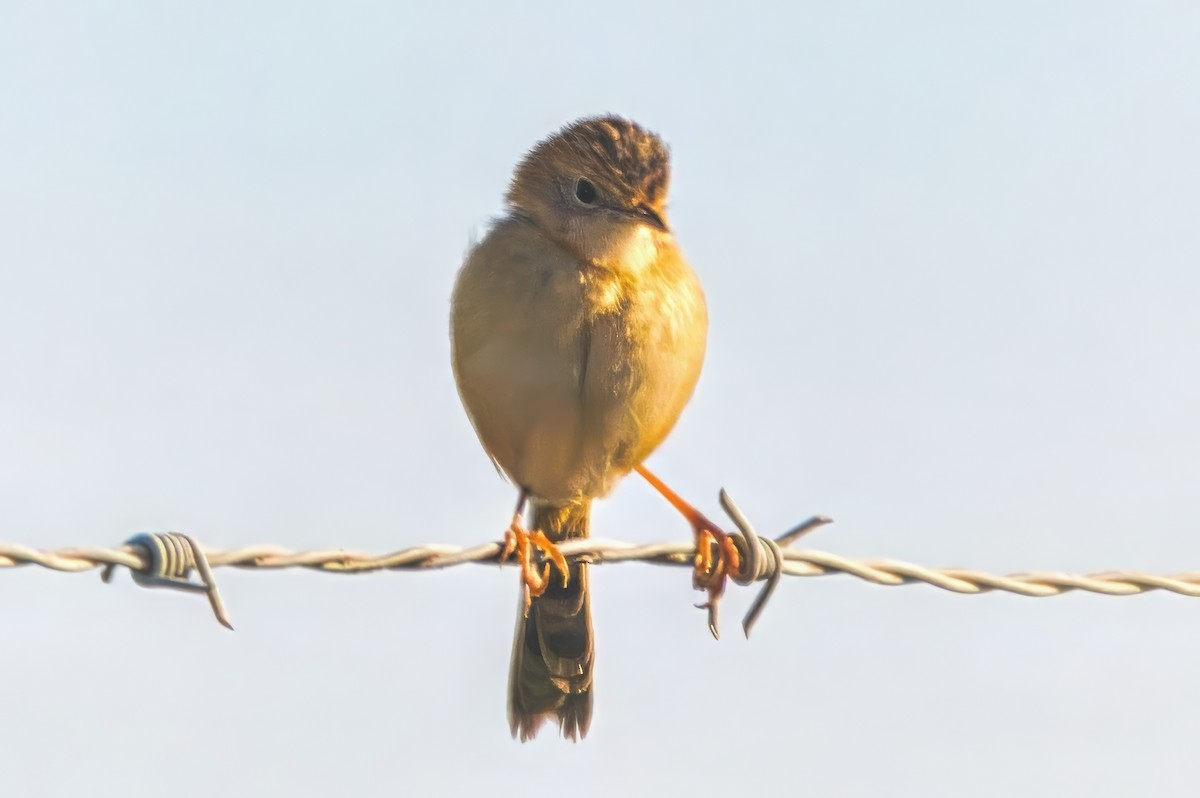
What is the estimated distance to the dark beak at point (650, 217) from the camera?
7.30 m

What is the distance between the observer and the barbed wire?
3.88 m

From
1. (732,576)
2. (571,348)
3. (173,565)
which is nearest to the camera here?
(173,565)

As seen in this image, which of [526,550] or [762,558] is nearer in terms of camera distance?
[762,558]

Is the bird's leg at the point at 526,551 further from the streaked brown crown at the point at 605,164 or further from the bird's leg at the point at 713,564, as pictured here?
the streaked brown crown at the point at 605,164

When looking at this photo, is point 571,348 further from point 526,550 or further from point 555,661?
point 555,661

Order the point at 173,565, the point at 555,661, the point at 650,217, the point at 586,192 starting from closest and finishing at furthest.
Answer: the point at 173,565 < the point at 650,217 < the point at 586,192 < the point at 555,661

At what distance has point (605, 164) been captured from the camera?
745cm

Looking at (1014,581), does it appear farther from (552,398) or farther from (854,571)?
(552,398)

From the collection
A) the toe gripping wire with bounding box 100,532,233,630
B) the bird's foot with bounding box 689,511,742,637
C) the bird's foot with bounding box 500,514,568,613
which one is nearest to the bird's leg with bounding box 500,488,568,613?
the bird's foot with bounding box 500,514,568,613

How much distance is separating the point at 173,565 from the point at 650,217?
3.94 m

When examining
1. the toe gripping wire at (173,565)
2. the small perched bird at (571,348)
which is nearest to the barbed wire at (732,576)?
the toe gripping wire at (173,565)

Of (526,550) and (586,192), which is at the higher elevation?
(586,192)

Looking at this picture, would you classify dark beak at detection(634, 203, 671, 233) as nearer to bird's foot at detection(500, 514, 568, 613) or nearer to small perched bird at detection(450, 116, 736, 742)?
small perched bird at detection(450, 116, 736, 742)

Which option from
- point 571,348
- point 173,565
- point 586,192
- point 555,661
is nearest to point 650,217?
point 586,192
